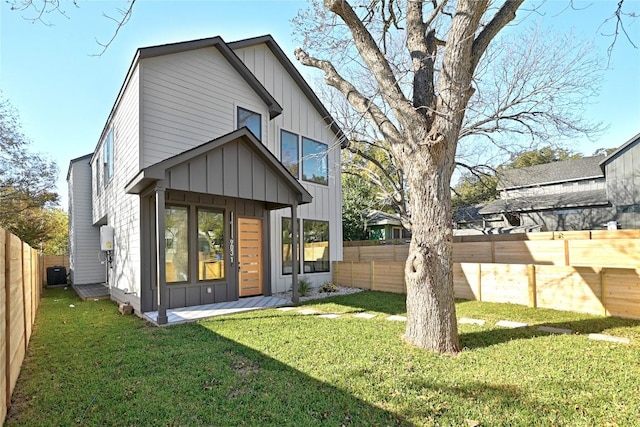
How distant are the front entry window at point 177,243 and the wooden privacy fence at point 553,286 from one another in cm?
588

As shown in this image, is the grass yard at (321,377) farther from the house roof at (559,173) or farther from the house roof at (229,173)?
the house roof at (559,173)

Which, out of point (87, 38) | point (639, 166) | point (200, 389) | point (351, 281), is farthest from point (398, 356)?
point (639, 166)

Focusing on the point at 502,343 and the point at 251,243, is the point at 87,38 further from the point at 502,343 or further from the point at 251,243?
the point at 502,343

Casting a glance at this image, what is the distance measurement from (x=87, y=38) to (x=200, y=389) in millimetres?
5192

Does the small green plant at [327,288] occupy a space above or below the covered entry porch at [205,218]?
below

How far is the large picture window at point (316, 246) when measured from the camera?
427 inches

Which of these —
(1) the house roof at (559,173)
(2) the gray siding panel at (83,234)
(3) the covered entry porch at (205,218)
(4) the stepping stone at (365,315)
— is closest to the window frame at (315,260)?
(3) the covered entry porch at (205,218)

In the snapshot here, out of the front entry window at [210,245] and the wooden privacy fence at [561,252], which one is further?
the wooden privacy fence at [561,252]

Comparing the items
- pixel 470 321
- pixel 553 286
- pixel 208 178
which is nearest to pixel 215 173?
pixel 208 178

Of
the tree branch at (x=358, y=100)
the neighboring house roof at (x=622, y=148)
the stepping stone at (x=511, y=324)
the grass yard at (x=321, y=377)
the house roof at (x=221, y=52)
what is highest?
the house roof at (x=221, y=52)

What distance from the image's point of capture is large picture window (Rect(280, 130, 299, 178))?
10559 millimetres

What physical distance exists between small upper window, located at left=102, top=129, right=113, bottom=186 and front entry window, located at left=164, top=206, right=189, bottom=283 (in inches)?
150

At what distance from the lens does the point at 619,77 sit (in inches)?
380

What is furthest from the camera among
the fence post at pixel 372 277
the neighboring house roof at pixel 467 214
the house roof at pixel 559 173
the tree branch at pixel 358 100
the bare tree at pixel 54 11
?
the neighboring house roof at pixel 467 214
